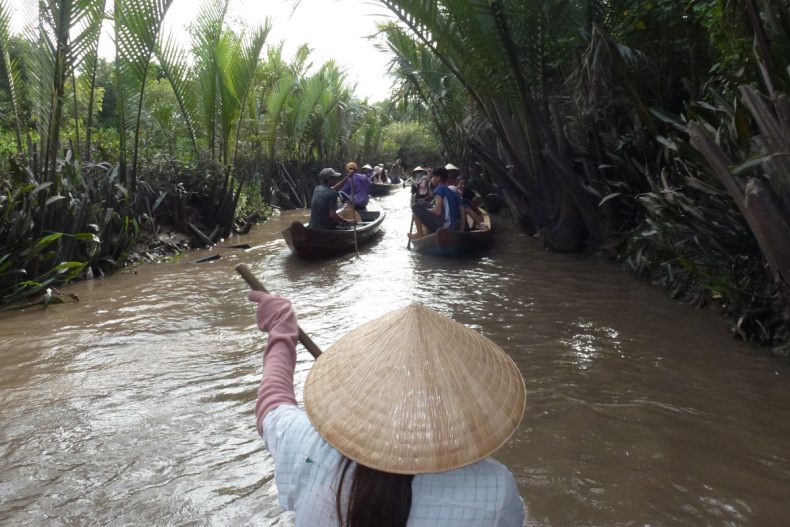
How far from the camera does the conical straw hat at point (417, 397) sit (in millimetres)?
1231

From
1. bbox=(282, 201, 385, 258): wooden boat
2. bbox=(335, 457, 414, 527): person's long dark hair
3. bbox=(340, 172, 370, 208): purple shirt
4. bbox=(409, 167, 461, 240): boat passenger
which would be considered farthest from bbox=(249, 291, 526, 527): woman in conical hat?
bbox=(340, 172, 370, 208): purple shirt

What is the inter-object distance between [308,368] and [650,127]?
4.28 metres

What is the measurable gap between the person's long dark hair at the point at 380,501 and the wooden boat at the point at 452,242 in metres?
8.20

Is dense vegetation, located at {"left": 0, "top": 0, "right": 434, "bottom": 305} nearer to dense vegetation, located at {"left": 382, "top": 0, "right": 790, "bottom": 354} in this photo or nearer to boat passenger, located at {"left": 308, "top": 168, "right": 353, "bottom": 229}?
boat passenger, located at {"left": 308, "top": 168, "right": 353, "bottom": 229}

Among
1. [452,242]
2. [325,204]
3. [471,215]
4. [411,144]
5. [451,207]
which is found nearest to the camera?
[452,242]

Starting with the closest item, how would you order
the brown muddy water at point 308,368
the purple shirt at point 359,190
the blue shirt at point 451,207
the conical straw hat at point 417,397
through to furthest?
1. the conical straw hat at point 417,397
2. the brown muddy water at point 308,368
3. the blue shirt at point 451,207
4. the purple shirt at point 359,190

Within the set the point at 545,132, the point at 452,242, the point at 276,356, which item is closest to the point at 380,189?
the point at 452,242

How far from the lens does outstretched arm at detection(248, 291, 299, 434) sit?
4.95 ft

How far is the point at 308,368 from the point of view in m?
4.89

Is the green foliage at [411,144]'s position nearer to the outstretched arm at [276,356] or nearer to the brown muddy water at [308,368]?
the brown muddy water at [308,368]

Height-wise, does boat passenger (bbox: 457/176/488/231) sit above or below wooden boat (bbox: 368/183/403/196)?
above

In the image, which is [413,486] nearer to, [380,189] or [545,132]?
[545,132]

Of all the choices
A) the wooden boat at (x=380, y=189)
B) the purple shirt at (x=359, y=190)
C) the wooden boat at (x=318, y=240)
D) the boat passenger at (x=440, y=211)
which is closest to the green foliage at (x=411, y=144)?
the wooden boat at (x=380, y=189)

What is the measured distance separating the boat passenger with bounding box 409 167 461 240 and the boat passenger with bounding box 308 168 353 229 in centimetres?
137
